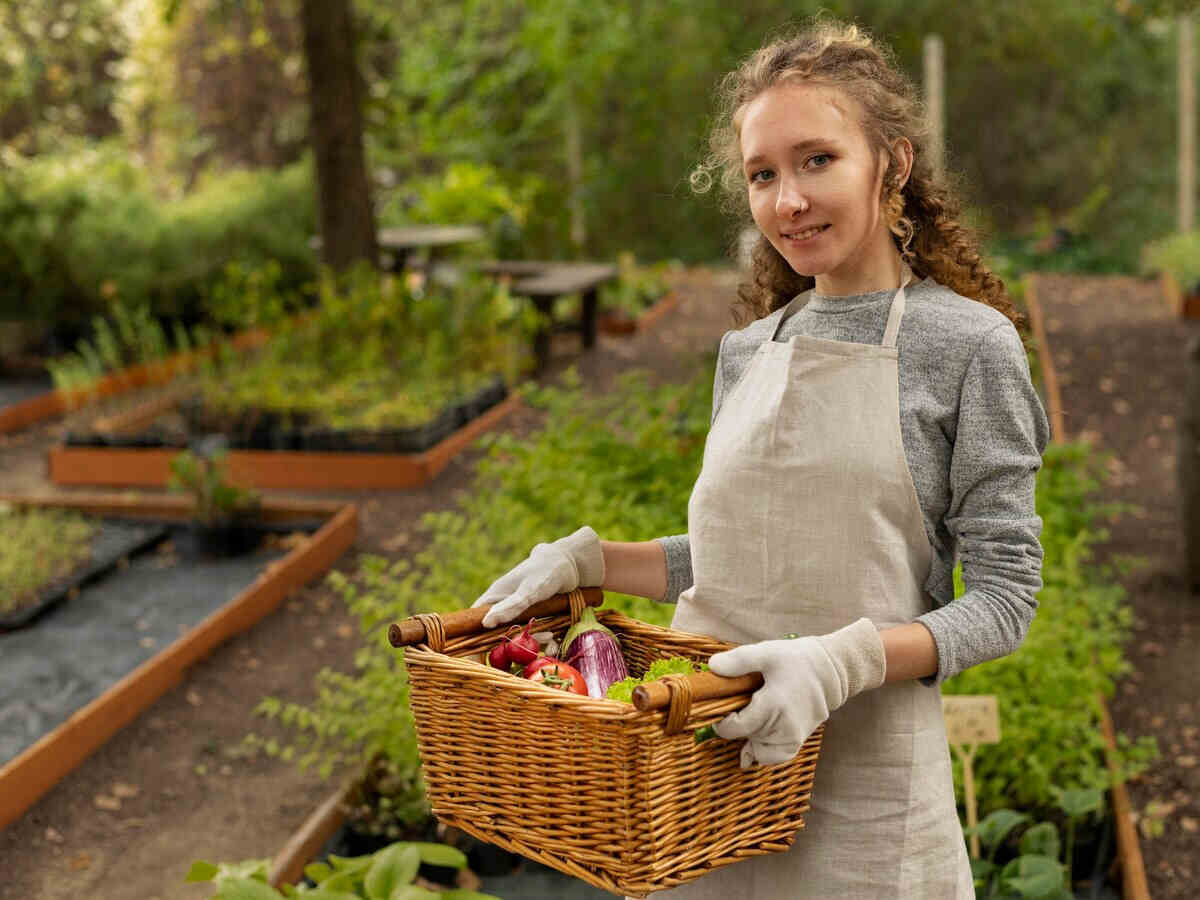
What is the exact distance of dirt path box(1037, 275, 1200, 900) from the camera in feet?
12.6

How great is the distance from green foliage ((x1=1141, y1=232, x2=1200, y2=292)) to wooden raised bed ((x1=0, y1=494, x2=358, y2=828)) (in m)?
7.42

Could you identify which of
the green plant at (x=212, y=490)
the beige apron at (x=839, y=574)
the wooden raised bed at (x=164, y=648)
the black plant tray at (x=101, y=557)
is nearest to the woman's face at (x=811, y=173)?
the beige apron at (x=839, y=574)

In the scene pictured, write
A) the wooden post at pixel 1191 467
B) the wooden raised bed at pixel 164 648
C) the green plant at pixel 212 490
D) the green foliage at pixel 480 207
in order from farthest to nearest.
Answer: the green foliage at pixel 480 207
the green plant at pixel 212 490
the wooden post at pixel 1191 467
the wooden raised bed at pixel 164 648

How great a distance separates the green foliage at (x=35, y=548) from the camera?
5492 millimetres

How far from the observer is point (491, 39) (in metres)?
15.1

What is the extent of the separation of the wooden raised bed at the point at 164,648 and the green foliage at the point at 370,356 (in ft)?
3.04

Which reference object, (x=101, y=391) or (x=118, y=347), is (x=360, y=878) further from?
(x=118, y=347)

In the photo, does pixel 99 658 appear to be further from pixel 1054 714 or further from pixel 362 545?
pixel 1054 714

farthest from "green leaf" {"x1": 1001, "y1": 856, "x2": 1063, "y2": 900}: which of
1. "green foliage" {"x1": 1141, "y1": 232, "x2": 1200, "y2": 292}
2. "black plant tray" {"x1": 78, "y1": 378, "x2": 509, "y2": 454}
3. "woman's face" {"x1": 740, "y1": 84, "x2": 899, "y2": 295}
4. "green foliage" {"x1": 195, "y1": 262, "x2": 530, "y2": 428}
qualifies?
"green foliage" {"x1": 1141, "y1": 232, "x2": 1200, "y2": 292}

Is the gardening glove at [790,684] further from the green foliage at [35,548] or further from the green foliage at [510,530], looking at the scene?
the green foliage at [35,548]

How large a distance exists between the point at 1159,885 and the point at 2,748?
3.50m

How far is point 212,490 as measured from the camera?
6.14m

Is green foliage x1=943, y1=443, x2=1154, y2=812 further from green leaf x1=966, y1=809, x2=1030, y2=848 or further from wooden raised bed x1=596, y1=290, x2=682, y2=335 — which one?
wooden raised bed x1=596, y1=290, x2=682, y2=335

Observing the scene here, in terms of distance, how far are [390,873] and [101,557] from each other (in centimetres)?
385
